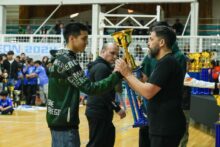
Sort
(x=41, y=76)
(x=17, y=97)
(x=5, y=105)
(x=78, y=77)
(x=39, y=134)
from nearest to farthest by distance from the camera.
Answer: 1. (x=78, y=77)
2. (x=39, y=134)
3. (x=5, y=105)
4. (x=17, y=97)
5. (x=41, y=76)

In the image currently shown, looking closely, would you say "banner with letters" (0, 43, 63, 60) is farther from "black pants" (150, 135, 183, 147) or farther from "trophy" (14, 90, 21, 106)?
"black pants" (150, 135, 183, 147)

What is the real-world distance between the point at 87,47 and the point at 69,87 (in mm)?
14586

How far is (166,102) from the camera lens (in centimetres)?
383

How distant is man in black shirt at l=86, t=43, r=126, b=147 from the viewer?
5.57m

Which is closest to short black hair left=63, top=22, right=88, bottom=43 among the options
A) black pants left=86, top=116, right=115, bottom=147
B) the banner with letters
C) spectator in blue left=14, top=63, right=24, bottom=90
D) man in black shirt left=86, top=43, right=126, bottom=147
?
man in black shirt left=86, top=43, right=126, bottom=147

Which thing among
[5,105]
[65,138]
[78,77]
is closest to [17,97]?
[5,105]

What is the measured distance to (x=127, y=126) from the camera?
1184 cm

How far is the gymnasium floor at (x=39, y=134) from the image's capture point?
29.2ft

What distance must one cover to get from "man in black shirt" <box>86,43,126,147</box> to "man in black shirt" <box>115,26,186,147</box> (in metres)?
1.73

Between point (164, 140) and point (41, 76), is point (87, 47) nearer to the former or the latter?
point (41, 76)

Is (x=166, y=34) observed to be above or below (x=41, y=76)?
above

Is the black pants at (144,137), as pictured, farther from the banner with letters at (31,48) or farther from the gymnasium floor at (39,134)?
the banner with letters at (31,48)

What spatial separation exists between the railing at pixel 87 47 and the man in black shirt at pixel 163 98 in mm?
12574

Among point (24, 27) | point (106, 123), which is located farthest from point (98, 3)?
point (106, 123)
